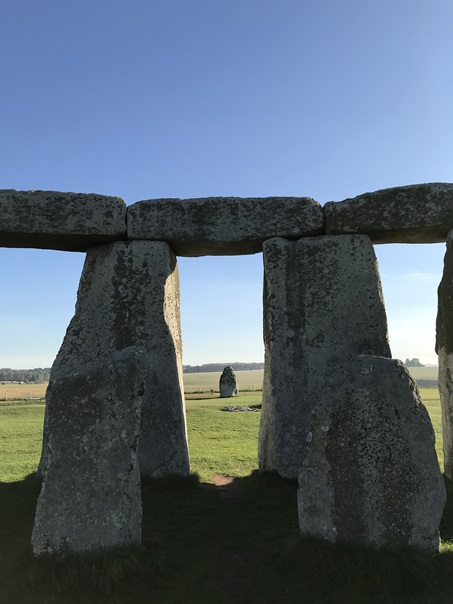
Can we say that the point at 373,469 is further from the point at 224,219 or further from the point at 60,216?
the point at 60,216

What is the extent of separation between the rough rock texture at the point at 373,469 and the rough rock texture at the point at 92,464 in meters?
1.76

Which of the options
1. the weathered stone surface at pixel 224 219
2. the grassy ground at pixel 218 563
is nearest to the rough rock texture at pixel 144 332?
the weathered stone surface at pixel 224 219

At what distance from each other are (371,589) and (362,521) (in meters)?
0.59

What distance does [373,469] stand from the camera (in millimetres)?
4828

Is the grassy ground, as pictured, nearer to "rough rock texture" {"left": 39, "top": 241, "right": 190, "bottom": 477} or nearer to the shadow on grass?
the shadow on grass

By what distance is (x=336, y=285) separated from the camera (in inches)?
349

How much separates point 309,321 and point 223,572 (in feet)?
14.9

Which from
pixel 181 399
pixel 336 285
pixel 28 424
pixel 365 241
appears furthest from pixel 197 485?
pixel 28 424

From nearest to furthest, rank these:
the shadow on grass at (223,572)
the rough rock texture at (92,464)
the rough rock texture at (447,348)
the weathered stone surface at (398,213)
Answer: the shadow on grass at (223,572), the rough rock texture at (92,464), the rough rock texture at (447,348), the weathered stone surface at (398,213)

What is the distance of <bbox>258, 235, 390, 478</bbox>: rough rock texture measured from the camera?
8422mm

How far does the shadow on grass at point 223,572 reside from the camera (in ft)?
14.4

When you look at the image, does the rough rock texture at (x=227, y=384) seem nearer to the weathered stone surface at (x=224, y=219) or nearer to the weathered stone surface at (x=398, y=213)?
the weathered stone surface at (x=224, y=219)

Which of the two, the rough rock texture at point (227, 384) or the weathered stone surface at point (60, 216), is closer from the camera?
the weathered stone surface at point (60, 216)

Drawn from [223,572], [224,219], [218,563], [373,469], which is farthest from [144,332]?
[373,469]
